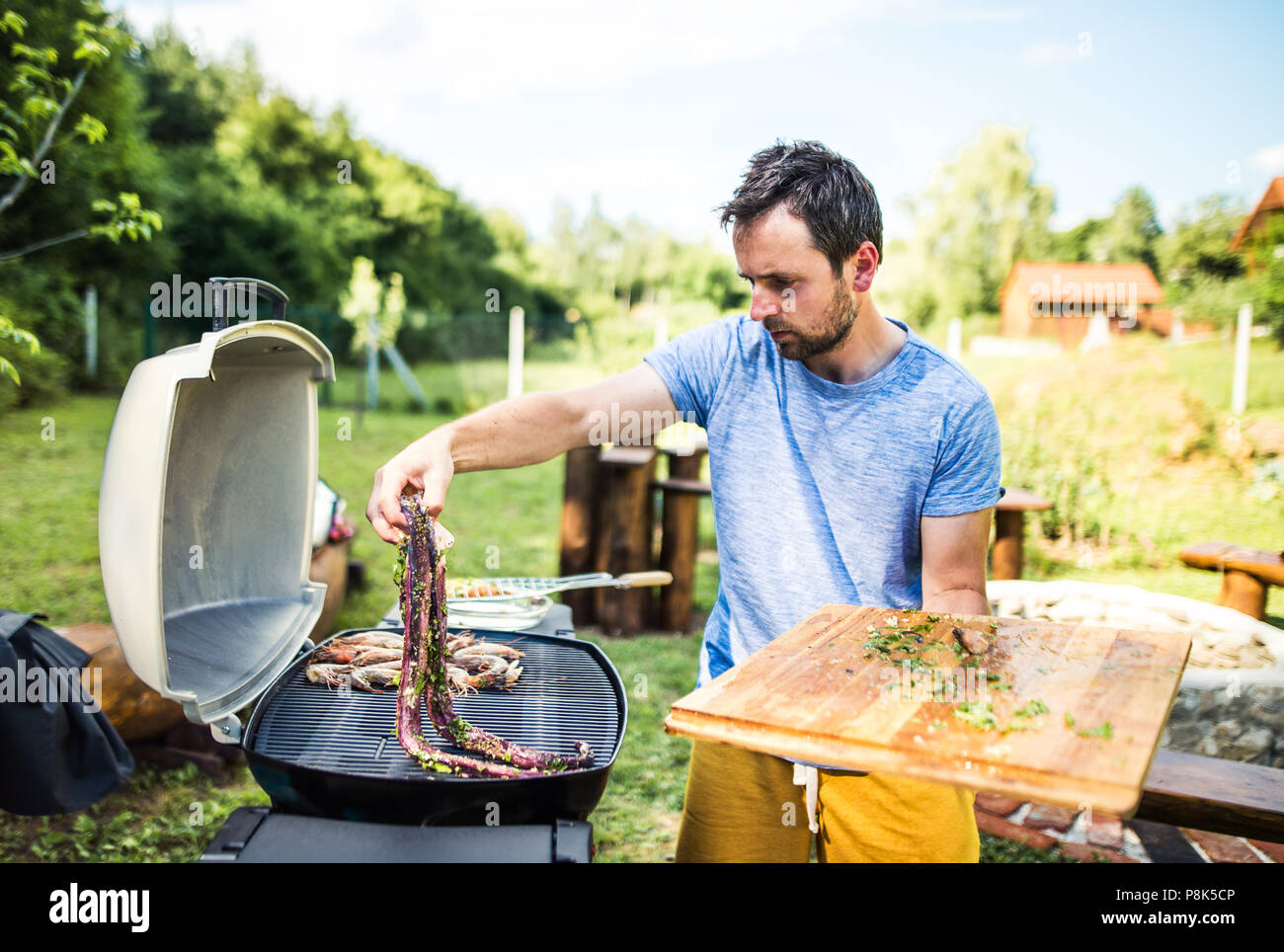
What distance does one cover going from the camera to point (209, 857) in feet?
4.98

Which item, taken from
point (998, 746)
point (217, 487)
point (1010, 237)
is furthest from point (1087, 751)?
point (1010, 237)

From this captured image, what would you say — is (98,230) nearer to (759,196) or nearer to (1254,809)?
(759,196)

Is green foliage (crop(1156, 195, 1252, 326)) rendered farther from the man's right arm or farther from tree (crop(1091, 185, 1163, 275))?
the man's right arm

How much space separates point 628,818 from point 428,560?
2514 mm

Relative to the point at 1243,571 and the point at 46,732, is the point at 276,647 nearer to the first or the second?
the point at 46,732

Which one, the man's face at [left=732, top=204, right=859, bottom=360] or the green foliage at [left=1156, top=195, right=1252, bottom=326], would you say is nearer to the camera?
the man's face at [left=732, top=204, right=859, bottom=360]

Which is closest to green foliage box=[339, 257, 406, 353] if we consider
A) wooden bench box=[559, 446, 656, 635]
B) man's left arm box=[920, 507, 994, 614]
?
wooden bench box=[559, 446, 656, 635]

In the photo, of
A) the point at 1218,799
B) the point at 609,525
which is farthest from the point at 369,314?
the point at 1218,799

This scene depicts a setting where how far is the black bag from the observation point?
8.51ft

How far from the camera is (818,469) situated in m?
2.26

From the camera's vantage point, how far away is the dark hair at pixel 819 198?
208 centimetres

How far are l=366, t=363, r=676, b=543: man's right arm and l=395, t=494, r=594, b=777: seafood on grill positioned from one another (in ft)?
0.15

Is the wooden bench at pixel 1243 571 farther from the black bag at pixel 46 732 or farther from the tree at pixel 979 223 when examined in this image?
the tree at pixel 979 223

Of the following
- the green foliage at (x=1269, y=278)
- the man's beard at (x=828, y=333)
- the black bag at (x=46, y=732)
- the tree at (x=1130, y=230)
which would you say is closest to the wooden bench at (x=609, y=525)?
the black bag at (x=46, y=732)
